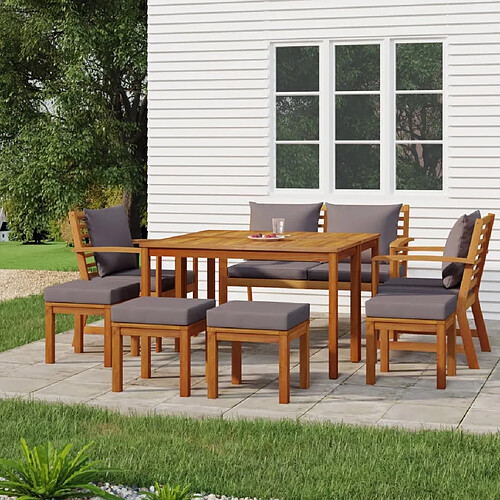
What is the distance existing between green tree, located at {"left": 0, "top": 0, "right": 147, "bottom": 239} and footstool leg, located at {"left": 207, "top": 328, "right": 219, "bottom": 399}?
8.33 metres

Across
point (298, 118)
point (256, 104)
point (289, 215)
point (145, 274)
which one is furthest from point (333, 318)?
point (256, 104)

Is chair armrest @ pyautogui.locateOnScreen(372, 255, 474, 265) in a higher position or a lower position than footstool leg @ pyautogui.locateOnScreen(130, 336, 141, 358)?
higher

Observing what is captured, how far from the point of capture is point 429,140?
8.93m

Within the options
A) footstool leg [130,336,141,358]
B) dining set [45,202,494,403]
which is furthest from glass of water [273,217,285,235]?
footstool leg [130,336,141,358]

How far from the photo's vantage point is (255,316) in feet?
18.4

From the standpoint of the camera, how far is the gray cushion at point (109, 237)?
739 centimetres

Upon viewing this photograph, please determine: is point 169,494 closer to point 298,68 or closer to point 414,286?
point 414,286

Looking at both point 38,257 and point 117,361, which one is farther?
point 38,257

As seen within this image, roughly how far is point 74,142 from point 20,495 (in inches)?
411

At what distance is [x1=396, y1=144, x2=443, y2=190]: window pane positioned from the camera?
351 inches

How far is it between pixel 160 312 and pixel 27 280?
8.57m

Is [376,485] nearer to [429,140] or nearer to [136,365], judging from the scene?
[136,365]

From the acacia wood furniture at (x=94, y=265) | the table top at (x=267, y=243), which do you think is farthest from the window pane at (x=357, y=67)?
the acacia wood furniture at (x=94, y=265)

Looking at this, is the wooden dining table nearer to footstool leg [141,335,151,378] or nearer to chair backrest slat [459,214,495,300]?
footstool leg [141,335,151,378]
